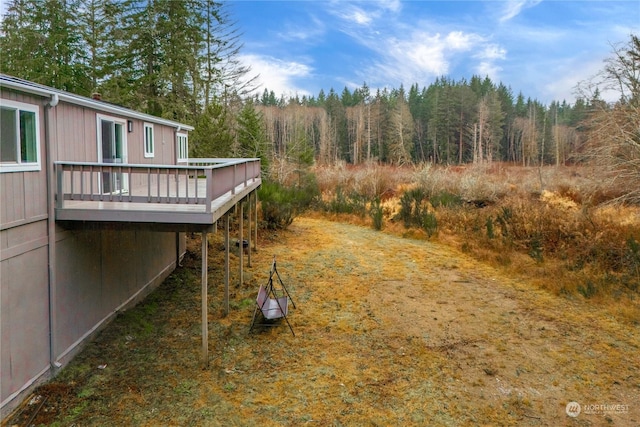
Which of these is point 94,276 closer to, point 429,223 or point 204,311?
point 204,311

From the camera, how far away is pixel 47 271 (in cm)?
545

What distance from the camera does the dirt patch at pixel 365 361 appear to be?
515 cm

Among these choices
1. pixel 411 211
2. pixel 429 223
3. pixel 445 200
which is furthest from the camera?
pixel 445 200

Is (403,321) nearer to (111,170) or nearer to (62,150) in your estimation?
(111,170)

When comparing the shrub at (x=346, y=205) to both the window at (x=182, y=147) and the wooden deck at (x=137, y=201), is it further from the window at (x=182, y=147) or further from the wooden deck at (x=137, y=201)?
the wooden deck at (x=137, y=201)

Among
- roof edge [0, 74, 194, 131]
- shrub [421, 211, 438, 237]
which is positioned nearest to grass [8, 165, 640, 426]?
shrub [421, 211, 438, 237]

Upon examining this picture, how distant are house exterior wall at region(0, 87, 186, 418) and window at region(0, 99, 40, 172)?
86mm

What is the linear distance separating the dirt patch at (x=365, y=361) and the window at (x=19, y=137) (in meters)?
2.93

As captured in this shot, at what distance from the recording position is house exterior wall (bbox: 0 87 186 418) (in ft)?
15.5

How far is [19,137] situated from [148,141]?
494cm

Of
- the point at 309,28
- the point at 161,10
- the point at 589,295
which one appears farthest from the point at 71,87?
the point at 589,295

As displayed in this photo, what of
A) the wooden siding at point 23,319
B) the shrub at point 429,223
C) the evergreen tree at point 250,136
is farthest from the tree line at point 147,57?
the wooden siding at point 23,319

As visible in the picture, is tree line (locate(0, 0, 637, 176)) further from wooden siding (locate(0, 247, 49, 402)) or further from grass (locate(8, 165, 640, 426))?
wooden siding (locate(0, 247, 49, 402))

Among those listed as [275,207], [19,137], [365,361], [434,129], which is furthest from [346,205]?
[434,129]
